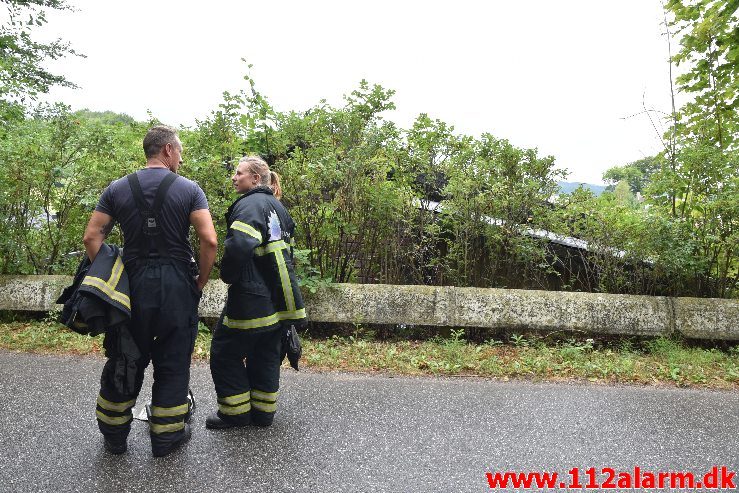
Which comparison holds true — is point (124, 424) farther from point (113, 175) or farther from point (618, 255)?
point (618, 255)

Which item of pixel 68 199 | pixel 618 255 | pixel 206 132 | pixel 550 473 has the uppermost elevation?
pixel 206 132

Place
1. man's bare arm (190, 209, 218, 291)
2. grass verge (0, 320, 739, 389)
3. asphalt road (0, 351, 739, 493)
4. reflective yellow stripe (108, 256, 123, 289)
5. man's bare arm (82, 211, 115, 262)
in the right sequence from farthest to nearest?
grass verge (0, 320, 739, 389) < man's bare arm (190, 209, 218, 291) < man's bare arm (82, 211, 115, 262) < reflective yellow stripe (108, 256, 123, 289) < asphalt road (0, 351, 739, 493)

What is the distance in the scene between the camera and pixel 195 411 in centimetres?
398

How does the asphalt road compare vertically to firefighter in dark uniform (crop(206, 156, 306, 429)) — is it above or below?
below

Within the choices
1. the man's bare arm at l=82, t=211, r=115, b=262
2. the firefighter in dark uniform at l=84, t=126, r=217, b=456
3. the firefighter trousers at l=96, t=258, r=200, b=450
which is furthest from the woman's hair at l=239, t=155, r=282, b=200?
the man's bare arm at l=82, t=211, r=115, b=262

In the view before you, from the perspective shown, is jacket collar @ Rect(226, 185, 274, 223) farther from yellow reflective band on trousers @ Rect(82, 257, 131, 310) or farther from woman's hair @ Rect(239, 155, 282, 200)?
yellow reflective band on trousers @ Rect(82, 257, 131, 310)

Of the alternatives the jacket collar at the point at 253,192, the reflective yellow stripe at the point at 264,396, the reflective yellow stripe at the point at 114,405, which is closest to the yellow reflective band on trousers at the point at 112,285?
the reflective yellow stripe at the point at 114,405

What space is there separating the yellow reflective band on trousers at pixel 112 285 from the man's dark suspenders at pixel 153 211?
207mm

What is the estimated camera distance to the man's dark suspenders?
325cm

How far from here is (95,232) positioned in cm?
326

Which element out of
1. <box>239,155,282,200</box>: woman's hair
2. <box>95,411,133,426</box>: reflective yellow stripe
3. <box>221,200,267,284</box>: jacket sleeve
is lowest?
<box>95,411,133,426</box>: reflective yellow stripe

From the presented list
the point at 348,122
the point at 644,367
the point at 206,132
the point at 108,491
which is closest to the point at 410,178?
the point at 348,122

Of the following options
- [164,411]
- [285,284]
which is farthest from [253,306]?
[164,411]

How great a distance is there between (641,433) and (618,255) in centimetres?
307
